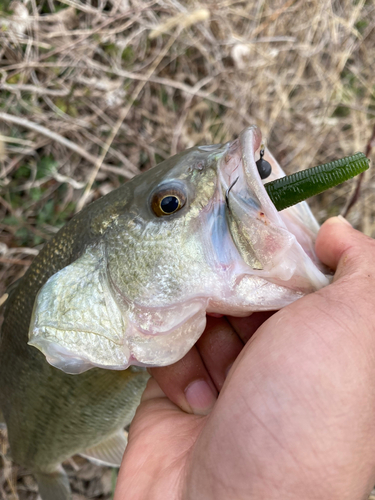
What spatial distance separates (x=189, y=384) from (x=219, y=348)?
18 centimetres

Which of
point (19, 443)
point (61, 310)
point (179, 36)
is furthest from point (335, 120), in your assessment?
point (19, 443)

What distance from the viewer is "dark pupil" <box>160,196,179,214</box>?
1106mm

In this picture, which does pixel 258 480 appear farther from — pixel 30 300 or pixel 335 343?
pixel 30 300

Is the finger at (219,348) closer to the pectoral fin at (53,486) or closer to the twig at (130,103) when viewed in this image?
the pectoral fin at (53,486)

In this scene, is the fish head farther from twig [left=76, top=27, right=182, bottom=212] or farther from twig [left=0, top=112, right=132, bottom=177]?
twig [left=0, top=112, right=132, bottom=177]

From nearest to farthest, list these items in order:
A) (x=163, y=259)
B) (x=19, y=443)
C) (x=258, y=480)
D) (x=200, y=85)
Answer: (x=258, y=480)
(x=163, y=259)
(x=19, y=443)
(x=200, y=85)

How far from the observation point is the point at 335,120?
281 centimetres

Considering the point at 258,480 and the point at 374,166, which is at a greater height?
the point at 258,480

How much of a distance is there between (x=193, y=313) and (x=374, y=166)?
87.1 inches

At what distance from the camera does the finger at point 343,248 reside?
1.13m

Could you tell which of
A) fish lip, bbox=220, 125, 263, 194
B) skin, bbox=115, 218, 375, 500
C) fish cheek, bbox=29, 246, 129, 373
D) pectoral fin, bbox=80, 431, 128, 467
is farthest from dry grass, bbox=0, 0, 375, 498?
skin, bbox=115, 218, 375, 500

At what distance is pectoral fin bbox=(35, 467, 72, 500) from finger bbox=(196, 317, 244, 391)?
1.18m

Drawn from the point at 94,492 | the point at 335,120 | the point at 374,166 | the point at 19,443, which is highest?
the point at 19,443

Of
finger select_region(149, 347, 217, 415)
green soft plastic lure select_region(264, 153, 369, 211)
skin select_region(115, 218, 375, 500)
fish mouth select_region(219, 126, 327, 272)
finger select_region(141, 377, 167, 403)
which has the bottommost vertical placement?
finger select_region(141, 377, 167, 403)
